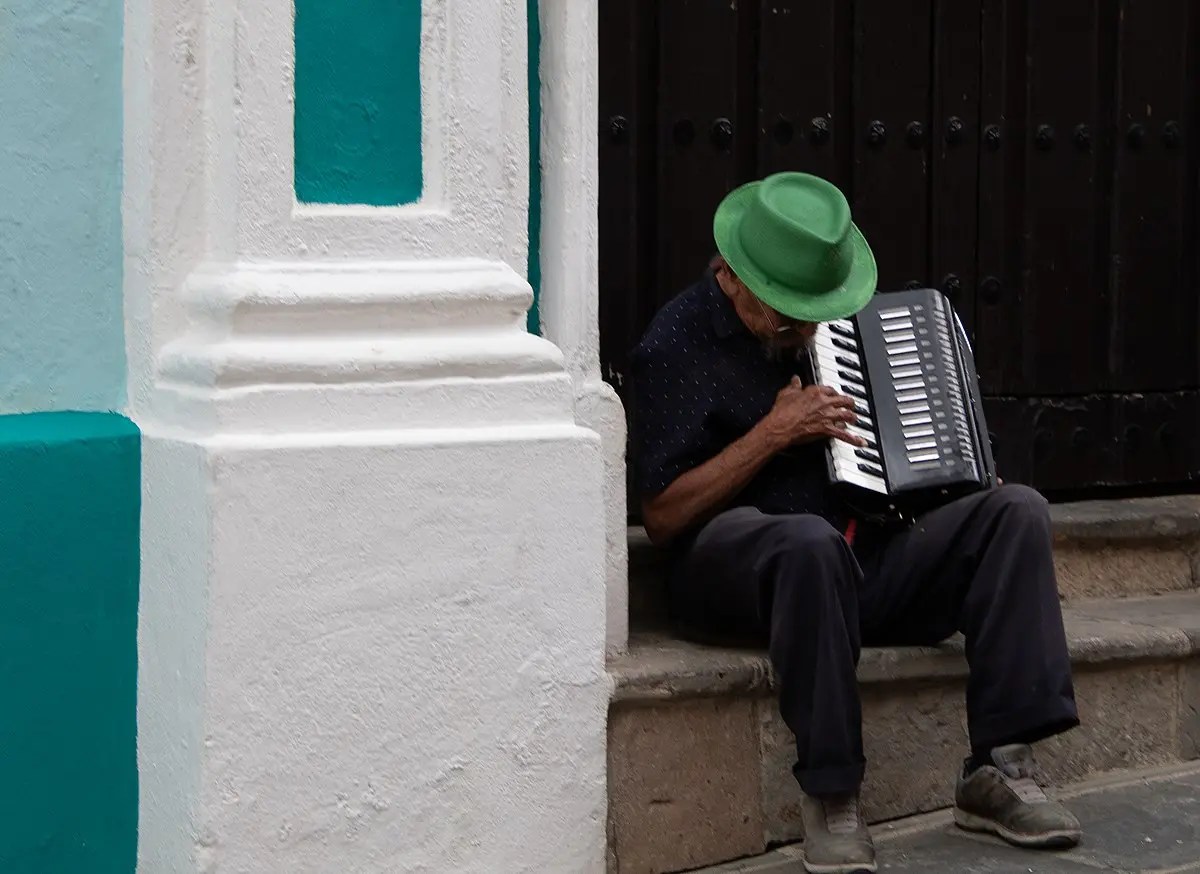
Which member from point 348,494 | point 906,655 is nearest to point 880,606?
point 906,655

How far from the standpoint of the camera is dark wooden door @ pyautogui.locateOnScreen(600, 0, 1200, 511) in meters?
3.77

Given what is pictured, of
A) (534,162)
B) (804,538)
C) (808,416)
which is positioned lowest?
(804,538)

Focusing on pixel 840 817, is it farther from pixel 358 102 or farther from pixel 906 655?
pixel 358 102

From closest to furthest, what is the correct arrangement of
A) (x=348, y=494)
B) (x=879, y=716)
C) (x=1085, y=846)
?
(x=348, y=494)
(x=1085, y=846)
(x=879, y=716)

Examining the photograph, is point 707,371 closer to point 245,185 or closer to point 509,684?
point 509,684

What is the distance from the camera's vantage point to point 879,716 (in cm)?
335

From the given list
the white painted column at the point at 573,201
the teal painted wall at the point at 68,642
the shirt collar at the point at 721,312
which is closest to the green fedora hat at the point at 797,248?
the shirt collar at the point at 721,312

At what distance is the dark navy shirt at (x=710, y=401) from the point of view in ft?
10.8

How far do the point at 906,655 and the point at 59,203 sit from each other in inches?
66.8

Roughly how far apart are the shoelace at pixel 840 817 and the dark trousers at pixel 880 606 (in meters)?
0.04

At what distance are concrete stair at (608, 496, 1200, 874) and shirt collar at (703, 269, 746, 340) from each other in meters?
0.50

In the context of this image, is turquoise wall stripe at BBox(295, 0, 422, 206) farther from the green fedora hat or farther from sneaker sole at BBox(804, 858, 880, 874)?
sneaker sole at BBox(804, 858, 880, 874)

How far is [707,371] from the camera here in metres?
3.30

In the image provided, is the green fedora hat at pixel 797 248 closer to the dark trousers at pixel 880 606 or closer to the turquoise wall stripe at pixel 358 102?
the dark trousers at pixel 880 606
